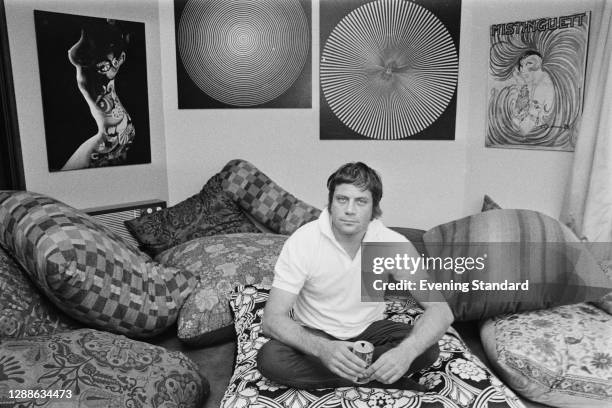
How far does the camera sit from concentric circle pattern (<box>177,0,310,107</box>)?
3240 mm

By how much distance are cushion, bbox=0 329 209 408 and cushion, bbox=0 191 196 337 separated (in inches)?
7.7

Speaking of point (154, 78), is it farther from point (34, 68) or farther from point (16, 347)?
point (16, 347)

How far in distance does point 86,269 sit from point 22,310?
0.25m

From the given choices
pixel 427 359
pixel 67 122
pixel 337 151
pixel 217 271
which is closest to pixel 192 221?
pixel 217 271

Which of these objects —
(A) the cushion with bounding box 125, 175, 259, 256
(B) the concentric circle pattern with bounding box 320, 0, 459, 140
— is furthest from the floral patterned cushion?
(B) the concentric circle pattern with bounding box 320, 0, 459, 140

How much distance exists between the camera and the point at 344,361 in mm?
1482

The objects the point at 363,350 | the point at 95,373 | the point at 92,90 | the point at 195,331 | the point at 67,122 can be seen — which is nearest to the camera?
the point at 363,350

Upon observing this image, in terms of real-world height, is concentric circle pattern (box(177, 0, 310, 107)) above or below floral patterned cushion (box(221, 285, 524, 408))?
above

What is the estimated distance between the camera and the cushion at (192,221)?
9.57 ft

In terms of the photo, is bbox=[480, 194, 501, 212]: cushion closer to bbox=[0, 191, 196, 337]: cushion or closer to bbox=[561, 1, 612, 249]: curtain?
bbox=[561, 1, 612, 249]: curtain

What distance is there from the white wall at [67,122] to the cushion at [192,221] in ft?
0.92

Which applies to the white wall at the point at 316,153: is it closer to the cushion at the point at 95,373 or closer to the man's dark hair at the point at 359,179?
the cushion at the point at 95,373

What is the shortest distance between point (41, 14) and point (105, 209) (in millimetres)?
1065

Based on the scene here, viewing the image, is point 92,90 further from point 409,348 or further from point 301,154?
point 409,348
